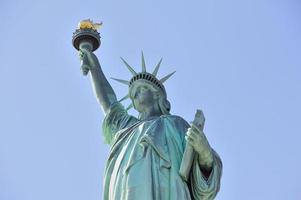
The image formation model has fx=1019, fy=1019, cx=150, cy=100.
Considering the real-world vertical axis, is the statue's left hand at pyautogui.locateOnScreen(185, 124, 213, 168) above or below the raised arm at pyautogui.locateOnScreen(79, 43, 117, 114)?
below

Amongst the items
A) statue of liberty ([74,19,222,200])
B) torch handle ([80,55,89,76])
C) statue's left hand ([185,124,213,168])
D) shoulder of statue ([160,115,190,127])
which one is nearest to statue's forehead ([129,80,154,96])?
statue of liberty ([74,19,222,200])

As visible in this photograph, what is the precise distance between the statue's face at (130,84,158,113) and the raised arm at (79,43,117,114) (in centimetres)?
49

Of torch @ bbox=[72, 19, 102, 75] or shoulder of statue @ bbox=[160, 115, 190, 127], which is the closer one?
shoulder of statue @ bbox=[160, 115, 190, 127]

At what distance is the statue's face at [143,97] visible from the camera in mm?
15602

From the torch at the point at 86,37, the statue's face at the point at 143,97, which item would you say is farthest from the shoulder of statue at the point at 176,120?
the torch at the point at 86,37

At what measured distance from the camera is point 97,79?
55.1 ft

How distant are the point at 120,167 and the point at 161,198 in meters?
0.90

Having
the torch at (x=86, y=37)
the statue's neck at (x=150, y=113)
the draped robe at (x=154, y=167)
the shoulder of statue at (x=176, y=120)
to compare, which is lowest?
the draped robe at (x=154, y=167)

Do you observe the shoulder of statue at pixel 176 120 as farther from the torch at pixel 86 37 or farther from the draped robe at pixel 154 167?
the torch at pixel 86 37

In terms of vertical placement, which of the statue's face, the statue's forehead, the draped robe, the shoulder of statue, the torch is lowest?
the draped robe

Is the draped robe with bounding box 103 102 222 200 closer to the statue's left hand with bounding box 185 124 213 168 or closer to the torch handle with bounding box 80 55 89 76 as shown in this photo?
the statue's left hand with bounding box 185 124 213 168

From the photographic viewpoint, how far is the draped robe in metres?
13.5

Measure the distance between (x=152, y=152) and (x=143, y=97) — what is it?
1805 millimetres

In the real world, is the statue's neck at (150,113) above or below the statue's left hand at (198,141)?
above
